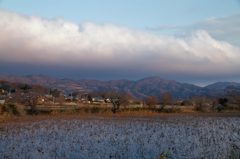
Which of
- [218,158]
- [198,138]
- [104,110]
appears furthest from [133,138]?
[104,110]

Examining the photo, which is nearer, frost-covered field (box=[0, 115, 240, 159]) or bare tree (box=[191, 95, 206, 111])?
frost-covered field (box=[0, 115, 240, 159])

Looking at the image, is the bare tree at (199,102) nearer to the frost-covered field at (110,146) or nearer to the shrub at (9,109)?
the frost-covered field at (110,146)

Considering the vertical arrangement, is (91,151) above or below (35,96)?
below

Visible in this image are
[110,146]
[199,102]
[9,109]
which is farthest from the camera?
[199,102]

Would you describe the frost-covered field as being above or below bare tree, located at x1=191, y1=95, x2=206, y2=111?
below

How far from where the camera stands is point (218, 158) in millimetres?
8141

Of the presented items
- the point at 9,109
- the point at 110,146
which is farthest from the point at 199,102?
the point at 110,146

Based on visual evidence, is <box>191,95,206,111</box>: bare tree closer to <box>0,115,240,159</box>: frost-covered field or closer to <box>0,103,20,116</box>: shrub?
<box>0,115,240,159</box>: frost-covered field

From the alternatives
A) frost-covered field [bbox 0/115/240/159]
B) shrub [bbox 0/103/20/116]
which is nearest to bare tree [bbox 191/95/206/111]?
frost-covered field [bbox 0/115/240/159]

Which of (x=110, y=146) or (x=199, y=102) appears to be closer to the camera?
(x=110, y=146)

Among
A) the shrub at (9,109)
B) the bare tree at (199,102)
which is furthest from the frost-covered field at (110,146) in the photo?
the bare tree at (199,102)

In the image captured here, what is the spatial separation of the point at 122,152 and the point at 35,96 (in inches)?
935

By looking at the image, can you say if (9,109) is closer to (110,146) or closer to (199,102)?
(110,146)

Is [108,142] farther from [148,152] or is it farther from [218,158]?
[218,158]
